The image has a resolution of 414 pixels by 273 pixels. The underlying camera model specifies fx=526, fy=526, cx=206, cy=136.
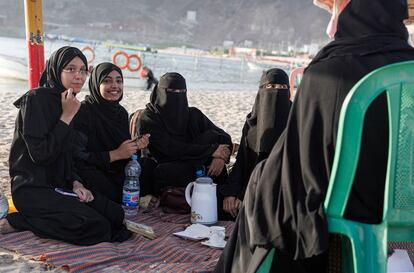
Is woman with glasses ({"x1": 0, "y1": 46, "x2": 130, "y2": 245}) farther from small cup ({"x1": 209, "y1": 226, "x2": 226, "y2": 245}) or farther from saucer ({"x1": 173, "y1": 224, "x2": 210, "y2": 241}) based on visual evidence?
small cup ({"x1": 209, "y1": 226, "x2": 226, "y2": 245})

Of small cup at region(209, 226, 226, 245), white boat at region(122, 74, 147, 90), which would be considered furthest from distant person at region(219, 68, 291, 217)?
white boat at region(122, 74, 147, 90)

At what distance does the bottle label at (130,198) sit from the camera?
3.45 meters

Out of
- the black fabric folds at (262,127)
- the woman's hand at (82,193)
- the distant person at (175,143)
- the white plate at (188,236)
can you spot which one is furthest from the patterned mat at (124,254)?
the distant person at (175,143)

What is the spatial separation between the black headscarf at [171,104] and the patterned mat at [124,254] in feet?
3.31

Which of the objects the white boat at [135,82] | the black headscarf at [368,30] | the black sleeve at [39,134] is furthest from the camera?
the white boat at [135,82]

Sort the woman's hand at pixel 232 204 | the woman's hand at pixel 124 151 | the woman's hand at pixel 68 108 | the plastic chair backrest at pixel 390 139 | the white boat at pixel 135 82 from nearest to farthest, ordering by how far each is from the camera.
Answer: the plastic chair backrest at pixel 390 139 < the woman's hand at pixel 68 108 < the woman's hand at pixel 232 204 < the woman's hand at pixel 124 151 < the white boat at pixel 135 82

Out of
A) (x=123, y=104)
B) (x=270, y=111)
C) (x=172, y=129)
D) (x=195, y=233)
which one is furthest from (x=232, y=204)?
(x=123, y=104)

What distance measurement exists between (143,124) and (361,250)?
271 centimetres

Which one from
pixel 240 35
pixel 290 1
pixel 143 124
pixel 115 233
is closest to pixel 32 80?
pixel 143 124

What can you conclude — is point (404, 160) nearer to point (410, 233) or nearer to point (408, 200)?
point (408, 200)

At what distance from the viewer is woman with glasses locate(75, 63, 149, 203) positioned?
136 inches

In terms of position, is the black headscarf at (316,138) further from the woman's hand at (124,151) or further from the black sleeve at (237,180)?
the woman's hand at (124,151)

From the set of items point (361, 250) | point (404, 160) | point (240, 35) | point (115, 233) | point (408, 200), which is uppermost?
point (240, 35)

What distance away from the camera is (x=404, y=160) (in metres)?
1.36
